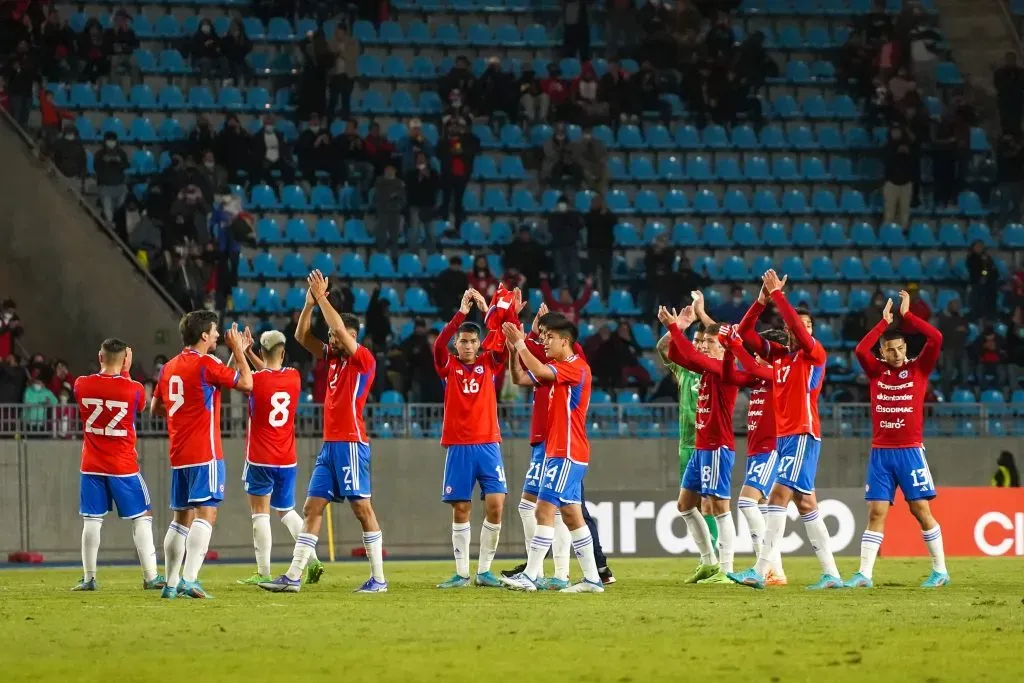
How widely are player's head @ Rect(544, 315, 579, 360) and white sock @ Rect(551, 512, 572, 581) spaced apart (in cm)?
170

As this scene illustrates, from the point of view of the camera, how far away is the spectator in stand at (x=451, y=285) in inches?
1149

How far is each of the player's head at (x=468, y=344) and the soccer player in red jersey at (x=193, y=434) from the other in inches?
99.8

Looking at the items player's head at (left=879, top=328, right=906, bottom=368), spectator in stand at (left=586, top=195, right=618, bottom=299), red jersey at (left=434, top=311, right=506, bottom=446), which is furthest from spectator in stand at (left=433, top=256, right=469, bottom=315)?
player's head at (left=879, top=328, right=906, bottom=368)

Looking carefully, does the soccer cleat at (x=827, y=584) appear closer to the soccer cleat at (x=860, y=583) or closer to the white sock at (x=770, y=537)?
the soccer cleat at (x=860, y=583)

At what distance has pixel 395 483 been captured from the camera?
26.8 metres

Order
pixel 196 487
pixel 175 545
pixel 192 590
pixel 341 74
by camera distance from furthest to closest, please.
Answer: pixel 341 74
pixel 192 590
pixel 196 487
pixel 175 545

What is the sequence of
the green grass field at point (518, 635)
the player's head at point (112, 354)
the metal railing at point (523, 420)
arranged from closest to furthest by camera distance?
the green grass field at point (518, 635)
the player's head at point (112, 354)
the metal railing at point (523, 420)

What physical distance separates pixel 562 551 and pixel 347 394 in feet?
8.35

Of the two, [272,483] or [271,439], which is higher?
[271,439]

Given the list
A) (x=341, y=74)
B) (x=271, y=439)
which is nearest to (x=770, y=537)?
(x=271, y=439)

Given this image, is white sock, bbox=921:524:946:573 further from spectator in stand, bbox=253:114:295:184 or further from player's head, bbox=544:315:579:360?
spectator in stand, bbox=253:114:295:184

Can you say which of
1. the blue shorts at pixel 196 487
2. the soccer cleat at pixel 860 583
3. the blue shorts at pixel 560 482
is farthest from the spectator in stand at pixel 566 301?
the blue shorts at pixel 196 487

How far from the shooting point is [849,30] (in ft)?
124

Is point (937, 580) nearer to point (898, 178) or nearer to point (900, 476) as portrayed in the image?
point (900, 476)
